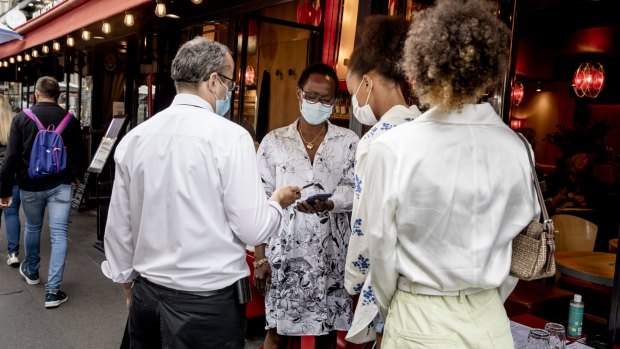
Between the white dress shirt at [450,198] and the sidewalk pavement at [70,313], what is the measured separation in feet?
9.73

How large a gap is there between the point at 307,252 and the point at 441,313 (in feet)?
5.00

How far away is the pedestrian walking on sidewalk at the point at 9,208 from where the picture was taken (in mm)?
6012

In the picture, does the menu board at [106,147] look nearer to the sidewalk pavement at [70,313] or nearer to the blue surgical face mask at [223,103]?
the sidewalk pavement at [70,313]

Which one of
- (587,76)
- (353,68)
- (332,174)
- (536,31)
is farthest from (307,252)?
(536,31)

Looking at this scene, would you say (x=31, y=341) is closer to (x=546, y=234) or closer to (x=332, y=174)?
(x=332, y=174)

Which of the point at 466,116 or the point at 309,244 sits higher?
the point at 466,116

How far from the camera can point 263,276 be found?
3.16 meters

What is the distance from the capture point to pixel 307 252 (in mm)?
3129

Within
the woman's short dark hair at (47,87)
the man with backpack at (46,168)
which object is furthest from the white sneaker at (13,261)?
the woman's short dark hair at (47,87)

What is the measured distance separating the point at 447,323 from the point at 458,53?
86 centimetres

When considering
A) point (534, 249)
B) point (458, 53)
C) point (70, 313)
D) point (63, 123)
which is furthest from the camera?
point (63, 123)

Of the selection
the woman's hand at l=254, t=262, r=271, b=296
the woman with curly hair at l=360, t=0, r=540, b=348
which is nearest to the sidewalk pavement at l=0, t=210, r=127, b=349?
the woman's hand at l=254, t=262, r=271, b=296

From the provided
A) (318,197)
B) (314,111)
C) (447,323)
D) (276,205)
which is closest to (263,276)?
(318,197)

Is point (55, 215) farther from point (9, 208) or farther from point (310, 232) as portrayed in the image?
point (310, 232)
